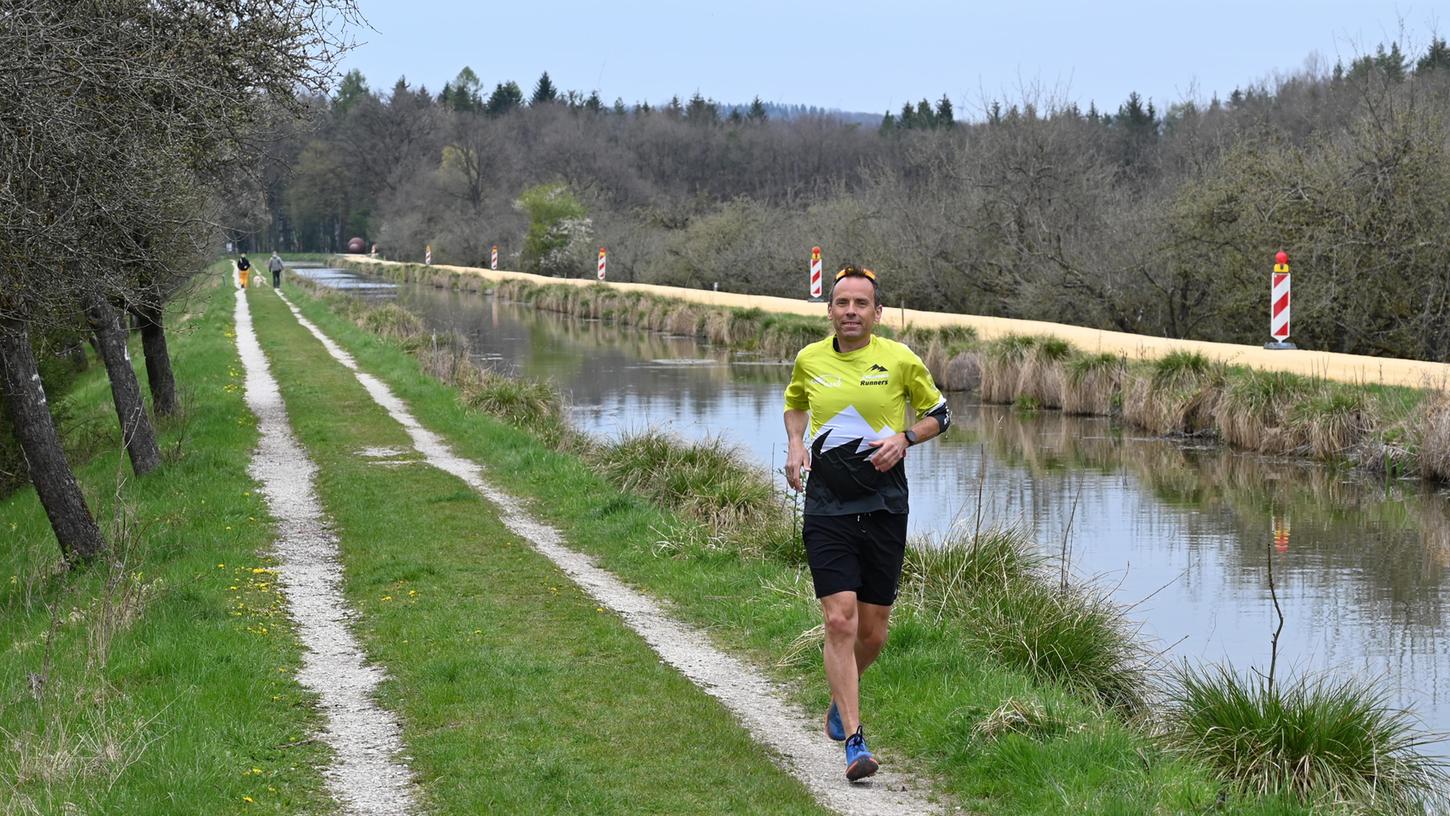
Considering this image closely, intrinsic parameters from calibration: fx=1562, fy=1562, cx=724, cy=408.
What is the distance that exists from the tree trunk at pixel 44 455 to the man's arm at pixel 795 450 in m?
6.47

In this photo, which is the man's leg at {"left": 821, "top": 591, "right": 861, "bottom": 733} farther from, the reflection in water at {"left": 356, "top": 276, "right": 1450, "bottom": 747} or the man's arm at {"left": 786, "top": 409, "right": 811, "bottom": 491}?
the reflection in water at {"left": 356, "top": 276, "right": 1450, "bottom": 747}

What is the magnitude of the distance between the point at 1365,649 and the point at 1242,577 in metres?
2.51

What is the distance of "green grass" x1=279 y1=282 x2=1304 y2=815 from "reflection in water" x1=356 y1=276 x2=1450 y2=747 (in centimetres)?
114

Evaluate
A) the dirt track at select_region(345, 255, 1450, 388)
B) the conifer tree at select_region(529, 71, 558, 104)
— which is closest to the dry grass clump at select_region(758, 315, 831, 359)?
the dirt track at select_region(345, 255, 1450, 388)

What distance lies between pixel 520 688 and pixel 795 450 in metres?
2.29

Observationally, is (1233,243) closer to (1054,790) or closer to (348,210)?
(1054,790)

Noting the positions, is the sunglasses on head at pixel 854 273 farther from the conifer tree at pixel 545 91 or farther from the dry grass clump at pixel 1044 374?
the conifer tree at pixel 545 91

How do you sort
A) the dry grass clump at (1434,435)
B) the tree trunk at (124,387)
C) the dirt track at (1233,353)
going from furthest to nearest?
the dirt track at (1233,353) < the dry grass clump at (1434,435) < the tree trunk at (124,387)

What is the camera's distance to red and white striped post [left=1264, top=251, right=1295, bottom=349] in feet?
72.1

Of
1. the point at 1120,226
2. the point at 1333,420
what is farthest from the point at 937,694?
the point at 1120,226

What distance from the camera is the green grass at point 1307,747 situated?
6609 millimetres

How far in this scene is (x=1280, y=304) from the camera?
22.1 meters

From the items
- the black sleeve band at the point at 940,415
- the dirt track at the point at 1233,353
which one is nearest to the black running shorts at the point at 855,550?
the black sleeve band at the point at 940,415

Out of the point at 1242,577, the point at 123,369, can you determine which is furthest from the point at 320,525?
the point at 1242,577
